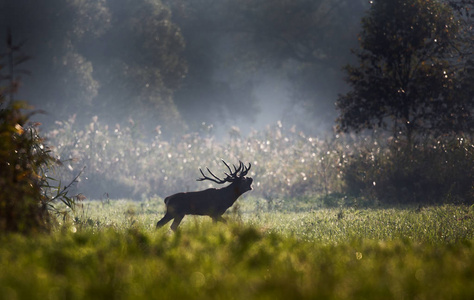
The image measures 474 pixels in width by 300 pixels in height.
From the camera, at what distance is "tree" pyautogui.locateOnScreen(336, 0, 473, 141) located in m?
19.2

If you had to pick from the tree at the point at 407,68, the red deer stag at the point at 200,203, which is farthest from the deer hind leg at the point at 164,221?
the tree at the point at 407,68

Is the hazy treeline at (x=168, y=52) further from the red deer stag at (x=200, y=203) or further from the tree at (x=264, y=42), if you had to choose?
the red deer stag at (x=200, y=203)

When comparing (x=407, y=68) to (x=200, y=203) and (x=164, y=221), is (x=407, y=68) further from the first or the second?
(x=164, y=221)

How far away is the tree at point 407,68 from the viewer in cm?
1920

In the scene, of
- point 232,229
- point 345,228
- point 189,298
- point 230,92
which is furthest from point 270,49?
point 189,298

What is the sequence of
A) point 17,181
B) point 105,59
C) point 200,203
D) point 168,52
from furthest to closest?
1. point 105,59
2. point 168,52
3. point 200,203
4. point 17,181

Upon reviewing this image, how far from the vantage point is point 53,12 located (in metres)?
35.6

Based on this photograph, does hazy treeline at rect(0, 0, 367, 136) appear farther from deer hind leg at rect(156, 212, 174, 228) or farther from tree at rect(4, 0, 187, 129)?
deer hind leg at rect(156, 212, 174, 228)

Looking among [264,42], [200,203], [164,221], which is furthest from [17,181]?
[264,42]

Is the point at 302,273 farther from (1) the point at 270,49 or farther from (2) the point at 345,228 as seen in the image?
(1) the point at 270,49

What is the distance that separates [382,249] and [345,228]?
16.3ft

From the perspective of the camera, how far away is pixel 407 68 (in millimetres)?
19578

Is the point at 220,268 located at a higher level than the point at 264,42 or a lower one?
lower

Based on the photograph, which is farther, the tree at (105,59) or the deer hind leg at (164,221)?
the tree at (105,59)
